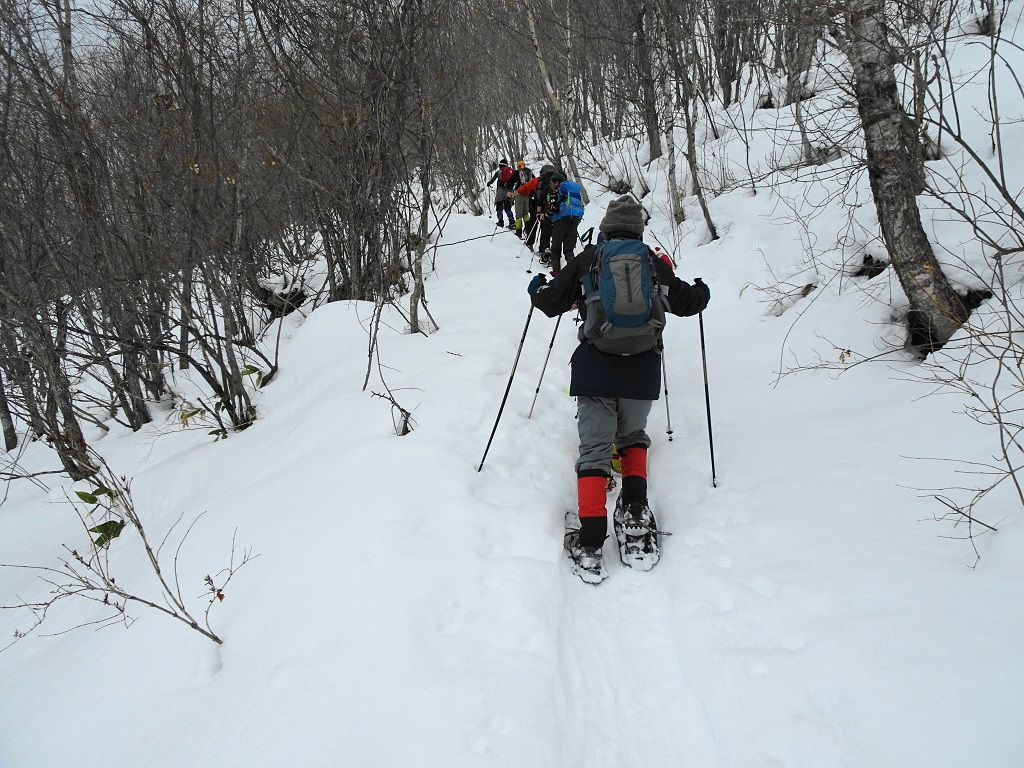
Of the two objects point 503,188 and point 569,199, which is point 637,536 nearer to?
point 569,199

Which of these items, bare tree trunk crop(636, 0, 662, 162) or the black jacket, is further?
bare tree trunk crop(636, 0, 662, 162)

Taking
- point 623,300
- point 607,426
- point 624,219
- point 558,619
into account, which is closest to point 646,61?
point 624,219

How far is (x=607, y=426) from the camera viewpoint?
3055 mm

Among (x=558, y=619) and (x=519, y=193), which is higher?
(x=519, y=193)

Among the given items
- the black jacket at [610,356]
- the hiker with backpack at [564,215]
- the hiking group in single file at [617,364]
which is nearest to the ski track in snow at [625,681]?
the hiking group in single file at [617,364]

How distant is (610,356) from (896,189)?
2434 mm

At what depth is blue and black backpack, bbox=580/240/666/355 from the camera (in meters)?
2.81

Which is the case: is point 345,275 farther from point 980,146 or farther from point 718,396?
point 980,146

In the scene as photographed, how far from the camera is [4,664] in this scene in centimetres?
289

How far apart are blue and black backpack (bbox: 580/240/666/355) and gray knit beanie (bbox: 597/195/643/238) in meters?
0.13

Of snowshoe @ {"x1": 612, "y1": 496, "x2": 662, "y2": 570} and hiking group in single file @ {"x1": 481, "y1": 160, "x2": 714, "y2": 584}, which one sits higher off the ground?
hiking group in single file @ {"x1": 481, "y1": 160, "x2": 714, "y2": 584}

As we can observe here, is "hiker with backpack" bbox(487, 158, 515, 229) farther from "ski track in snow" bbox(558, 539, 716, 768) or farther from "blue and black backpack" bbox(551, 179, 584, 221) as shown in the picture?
"ski track in snow" bbox(558, 539, 716, 768)

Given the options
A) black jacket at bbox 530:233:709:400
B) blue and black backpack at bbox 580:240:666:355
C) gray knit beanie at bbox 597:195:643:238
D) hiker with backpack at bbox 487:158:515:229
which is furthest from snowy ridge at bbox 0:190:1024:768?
hiker with backpack at bbox 487:158:515:229

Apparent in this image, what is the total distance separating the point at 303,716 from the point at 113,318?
18.8 feet
